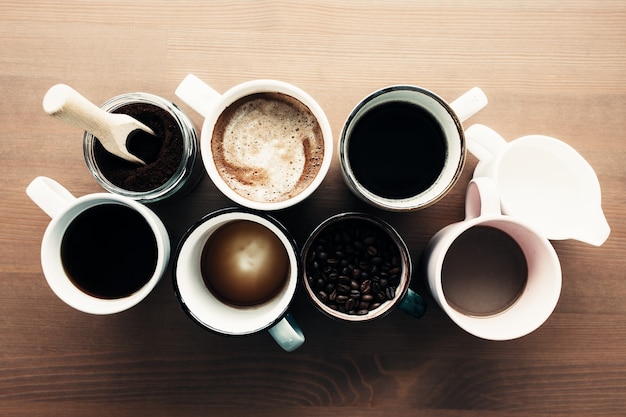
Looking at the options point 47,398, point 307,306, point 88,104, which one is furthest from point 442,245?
point 47,398

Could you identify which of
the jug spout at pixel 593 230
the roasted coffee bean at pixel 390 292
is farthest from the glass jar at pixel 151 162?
the jug spout at pixel 593 230

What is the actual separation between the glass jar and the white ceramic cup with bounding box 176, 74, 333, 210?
0.07 meters

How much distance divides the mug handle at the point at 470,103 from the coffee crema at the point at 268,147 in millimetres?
239

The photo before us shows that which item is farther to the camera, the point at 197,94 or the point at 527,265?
the point at 527,265

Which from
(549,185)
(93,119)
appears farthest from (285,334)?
(549,185)

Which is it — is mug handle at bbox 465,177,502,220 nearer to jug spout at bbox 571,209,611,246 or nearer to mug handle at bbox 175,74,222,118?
jug spout at bbox 571,209,611,246

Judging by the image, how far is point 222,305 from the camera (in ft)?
2.65

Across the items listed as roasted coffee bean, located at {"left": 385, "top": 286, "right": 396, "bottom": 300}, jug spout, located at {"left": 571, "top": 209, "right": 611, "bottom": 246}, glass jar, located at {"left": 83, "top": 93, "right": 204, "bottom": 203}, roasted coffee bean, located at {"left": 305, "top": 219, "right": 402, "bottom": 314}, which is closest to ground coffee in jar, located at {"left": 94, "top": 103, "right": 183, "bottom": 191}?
glass jar, located at {"left": 83, "top": 93, "right": 204, "bottom": 203}

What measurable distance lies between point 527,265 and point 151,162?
2.36 ft

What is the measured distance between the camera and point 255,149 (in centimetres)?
76

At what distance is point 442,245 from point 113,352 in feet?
2.27

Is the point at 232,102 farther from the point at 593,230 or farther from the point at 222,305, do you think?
the point at 593,230

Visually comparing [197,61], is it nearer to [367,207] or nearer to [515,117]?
[367,207]

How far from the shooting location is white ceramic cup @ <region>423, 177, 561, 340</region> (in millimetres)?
729
